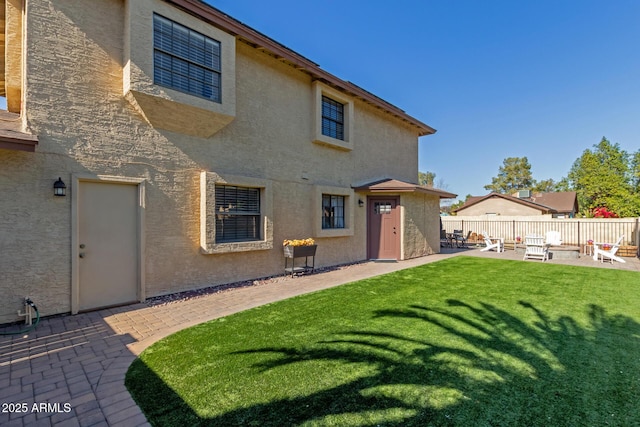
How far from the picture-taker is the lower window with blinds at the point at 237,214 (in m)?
7.93

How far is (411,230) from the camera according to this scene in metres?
12.9

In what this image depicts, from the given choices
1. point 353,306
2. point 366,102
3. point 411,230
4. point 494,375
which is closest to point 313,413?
point 494,375

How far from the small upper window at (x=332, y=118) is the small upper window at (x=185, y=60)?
452cm

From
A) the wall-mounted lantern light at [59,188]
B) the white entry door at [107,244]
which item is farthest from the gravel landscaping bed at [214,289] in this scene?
the wall-mounted lantern light at [59,188]

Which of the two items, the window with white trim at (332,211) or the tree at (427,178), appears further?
the tree at (427,178)

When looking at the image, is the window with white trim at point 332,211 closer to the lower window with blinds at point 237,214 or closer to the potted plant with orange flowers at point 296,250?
the potted plant with orange flowers at point 296,250

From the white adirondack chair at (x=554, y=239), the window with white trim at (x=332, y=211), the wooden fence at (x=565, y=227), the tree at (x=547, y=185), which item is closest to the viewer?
the window with white trim at (x=332, y=211)

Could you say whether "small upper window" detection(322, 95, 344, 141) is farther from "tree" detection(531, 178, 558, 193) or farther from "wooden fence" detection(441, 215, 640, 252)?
"tree" detection(531, 178, 558, 193)

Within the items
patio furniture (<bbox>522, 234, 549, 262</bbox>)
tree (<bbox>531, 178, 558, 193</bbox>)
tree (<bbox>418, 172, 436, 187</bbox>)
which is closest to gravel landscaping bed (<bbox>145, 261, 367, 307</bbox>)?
patio furniture (<bbox>522, 234, 549, 262</bbox>)

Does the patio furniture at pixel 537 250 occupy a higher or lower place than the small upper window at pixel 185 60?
lower

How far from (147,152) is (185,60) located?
94.1 inches

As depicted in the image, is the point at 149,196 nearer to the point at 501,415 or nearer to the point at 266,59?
the point at 266,59

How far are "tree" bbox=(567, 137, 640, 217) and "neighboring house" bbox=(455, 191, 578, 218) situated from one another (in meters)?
1.94

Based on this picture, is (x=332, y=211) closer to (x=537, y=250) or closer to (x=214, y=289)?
(x=214, y=289)
